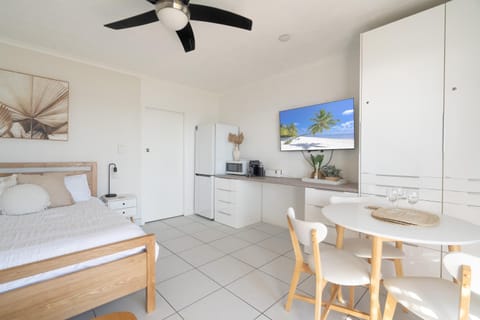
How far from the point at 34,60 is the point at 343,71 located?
4019 mm

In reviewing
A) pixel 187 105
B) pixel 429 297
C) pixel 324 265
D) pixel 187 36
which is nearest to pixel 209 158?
pixel 187 105

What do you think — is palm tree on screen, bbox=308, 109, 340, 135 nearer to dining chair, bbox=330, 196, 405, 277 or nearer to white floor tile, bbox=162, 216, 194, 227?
dining chair, bbox=330, 196, 405, 277

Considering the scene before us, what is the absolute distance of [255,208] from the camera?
3.71 m

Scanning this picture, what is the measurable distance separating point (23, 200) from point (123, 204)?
3.56 ft

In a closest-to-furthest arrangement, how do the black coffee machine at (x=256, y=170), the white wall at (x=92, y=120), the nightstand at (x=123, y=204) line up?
the white wall at (x=92, y=120) < the nightstand at (x=123, y=204) < the black coffee machine at (x=256, y=170)

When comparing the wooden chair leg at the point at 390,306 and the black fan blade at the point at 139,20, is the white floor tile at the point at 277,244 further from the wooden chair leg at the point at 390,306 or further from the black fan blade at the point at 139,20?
the black fan blade at the point at 139,20

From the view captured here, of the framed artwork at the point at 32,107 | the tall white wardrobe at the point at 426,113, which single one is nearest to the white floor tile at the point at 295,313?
the tall white wardrobe at the point at 426,113

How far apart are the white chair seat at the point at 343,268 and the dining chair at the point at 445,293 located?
0.45 feet

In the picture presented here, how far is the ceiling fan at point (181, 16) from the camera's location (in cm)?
148

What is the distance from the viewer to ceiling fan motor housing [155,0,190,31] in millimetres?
1465

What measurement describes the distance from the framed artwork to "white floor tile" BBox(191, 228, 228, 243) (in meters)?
2.30

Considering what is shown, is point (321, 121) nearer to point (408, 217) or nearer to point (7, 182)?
point (408, 217)

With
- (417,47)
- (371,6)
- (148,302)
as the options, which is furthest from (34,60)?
(417,47)

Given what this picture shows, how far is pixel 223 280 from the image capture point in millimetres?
1979
